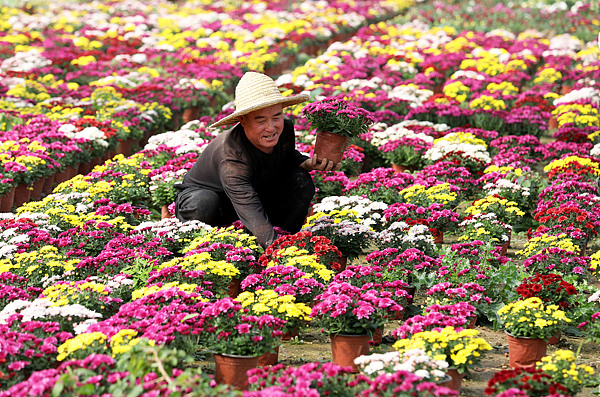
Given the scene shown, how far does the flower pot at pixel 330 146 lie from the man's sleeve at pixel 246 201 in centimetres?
73

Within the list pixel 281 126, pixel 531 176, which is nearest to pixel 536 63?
pixel 531 176

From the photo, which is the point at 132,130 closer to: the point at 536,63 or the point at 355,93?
the point at 355,93

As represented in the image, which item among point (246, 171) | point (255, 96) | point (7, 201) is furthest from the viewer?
point (7, 201)

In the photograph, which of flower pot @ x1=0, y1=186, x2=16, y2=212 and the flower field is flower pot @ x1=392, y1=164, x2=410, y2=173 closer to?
the flower field

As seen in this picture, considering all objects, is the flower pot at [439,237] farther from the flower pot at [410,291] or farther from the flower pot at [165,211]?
the flower pot at [165,211]

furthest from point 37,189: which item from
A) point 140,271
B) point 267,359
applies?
point 267,359

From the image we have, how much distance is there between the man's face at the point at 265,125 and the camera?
18.9 ft

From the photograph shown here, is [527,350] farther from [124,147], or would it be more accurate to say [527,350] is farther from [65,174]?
[124,147]

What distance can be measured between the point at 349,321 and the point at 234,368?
0.77 m

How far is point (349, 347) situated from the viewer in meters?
4.52

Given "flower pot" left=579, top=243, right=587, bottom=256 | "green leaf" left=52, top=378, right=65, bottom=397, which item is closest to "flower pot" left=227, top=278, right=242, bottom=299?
"green leaf" left=52, top=378, right=65, bottom=397

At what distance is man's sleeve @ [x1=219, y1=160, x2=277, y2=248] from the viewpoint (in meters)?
5.70

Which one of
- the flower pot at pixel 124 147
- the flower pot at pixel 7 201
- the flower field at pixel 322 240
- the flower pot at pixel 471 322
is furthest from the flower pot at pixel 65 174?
the flower pot at pixel 471 322

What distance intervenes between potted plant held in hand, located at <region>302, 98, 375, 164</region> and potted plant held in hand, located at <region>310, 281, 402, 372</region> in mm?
1889
